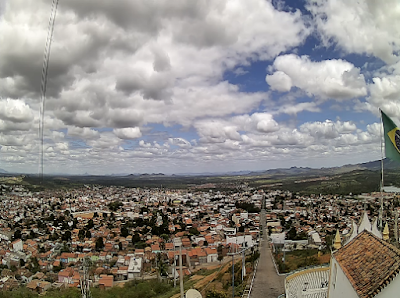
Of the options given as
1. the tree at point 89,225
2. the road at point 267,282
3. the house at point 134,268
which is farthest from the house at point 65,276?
the tree at point 89,225

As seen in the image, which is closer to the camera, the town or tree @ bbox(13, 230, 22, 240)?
the town

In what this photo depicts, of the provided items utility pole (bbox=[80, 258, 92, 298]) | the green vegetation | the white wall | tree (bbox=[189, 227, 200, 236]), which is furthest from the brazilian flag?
tree (bbox=[189, 227, 200, 236])

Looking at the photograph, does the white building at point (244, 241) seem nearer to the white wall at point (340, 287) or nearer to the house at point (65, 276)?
the house at point (65, 276)

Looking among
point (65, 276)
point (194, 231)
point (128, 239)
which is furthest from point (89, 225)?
point (65, 276)

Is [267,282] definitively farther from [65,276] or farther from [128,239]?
[128,239]

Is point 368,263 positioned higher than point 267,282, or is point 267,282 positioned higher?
point 368,263

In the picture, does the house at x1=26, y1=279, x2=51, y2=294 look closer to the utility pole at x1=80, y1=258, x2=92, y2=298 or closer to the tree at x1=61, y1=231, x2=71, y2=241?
the utility pole at x1=80, y1=258, x2=92, y2=298

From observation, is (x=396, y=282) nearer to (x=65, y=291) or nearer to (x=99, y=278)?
(x=65, y=291)

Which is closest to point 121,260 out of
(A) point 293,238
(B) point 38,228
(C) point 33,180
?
(A) point 293,238
